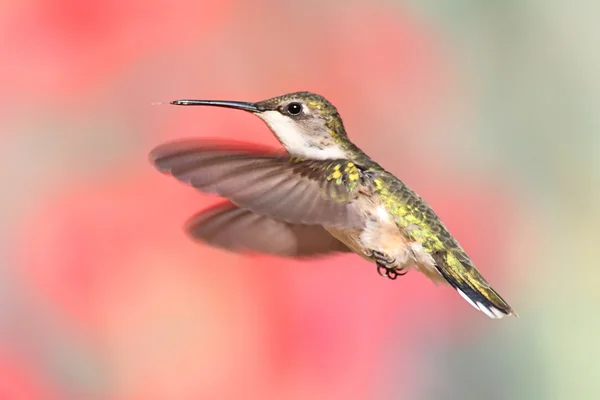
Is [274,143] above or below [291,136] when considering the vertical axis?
above

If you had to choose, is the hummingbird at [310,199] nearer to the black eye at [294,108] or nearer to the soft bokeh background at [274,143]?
the black eye at [294,108]

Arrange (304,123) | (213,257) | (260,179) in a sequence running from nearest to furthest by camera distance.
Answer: (260,179)
(304,123)
(213,257)

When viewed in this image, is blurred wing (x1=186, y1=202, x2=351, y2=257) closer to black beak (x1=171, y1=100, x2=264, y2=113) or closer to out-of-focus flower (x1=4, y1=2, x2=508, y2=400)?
black beak (x1=171, y1=100, x2=264, y2=113)

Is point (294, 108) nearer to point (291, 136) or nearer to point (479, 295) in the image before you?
point (291, 136)

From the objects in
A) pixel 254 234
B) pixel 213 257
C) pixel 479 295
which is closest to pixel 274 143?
pixel 213 257

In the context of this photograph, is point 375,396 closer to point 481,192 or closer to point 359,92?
point 481,192

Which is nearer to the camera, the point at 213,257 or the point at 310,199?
the point at 310,199

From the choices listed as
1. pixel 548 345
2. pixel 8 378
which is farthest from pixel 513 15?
pixel 8 378

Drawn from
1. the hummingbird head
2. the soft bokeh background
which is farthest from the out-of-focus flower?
the hummingbird head
